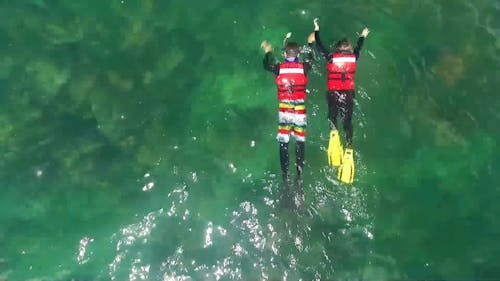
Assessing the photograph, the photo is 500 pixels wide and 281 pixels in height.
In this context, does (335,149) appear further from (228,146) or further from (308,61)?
(228,146)

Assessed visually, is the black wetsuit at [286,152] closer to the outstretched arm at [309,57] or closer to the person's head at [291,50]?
the outstretched arm at [309,57]

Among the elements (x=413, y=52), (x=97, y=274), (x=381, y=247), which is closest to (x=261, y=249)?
(x=381, y=247)

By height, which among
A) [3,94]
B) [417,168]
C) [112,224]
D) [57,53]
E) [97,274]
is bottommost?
[97,274]

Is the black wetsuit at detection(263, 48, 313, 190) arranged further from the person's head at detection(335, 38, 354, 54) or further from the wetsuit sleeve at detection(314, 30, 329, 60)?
the person's head at detection(335, 38, 354, 54)

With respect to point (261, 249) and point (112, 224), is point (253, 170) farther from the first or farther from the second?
point (112, 224)

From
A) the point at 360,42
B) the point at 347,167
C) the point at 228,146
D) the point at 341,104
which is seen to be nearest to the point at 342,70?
the point at 341,104

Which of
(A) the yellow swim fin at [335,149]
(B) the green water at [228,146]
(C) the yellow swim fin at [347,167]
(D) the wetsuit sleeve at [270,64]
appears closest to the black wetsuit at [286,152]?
(D) the wetsuit sleeve at [270,64]

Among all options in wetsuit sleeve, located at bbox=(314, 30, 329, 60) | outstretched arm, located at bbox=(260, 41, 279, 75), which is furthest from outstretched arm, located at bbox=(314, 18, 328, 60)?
outstretched arm, located at bbox=(260, 41, 279, 75)

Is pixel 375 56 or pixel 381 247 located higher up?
pixel 375 56
